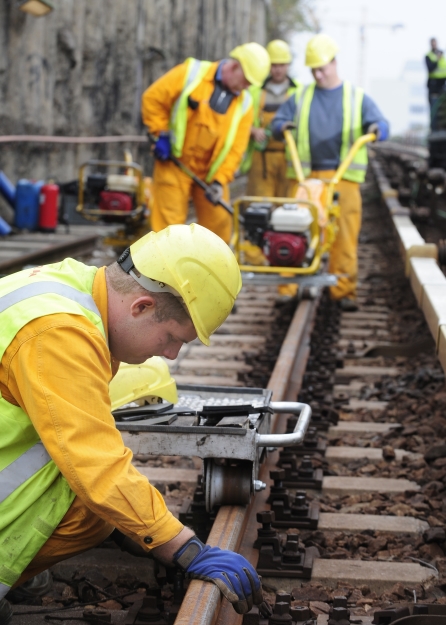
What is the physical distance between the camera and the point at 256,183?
985 centimetres

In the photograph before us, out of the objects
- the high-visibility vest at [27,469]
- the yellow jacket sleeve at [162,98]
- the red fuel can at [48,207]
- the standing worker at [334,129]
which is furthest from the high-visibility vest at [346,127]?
the high-visibility vest at [27,469]

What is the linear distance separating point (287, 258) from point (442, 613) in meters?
4.31

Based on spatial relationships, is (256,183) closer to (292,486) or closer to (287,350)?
(287,350)

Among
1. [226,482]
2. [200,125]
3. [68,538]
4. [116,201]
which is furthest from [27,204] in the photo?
[68,538]

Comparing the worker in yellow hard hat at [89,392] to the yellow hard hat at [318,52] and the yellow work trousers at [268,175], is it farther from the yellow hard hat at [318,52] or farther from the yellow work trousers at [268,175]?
the yellow work trousers at [268,175]

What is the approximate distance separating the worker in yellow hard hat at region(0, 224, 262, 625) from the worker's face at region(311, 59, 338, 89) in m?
5.52

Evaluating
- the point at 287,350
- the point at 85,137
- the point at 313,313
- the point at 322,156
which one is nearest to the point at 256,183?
the point at 322,156

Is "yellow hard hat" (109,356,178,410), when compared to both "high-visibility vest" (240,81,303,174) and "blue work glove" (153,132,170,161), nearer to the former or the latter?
"blue work glove" (153,132,170,161)

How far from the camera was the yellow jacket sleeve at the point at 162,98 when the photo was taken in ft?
25.6

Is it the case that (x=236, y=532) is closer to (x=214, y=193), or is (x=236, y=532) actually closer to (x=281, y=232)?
(x=281, y=232)

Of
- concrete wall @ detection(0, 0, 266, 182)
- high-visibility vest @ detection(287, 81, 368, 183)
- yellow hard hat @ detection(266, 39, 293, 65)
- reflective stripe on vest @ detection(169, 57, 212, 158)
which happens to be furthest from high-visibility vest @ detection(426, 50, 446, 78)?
reflective stripe on vest @ detection(169, 57, 212, 158)

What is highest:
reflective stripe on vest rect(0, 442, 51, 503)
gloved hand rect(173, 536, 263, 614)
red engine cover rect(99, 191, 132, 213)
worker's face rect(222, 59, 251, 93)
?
worker's face rect(222, 59, 251, 93)

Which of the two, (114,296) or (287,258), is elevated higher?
(114,296)

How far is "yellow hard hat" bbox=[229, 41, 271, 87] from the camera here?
7453 mm
